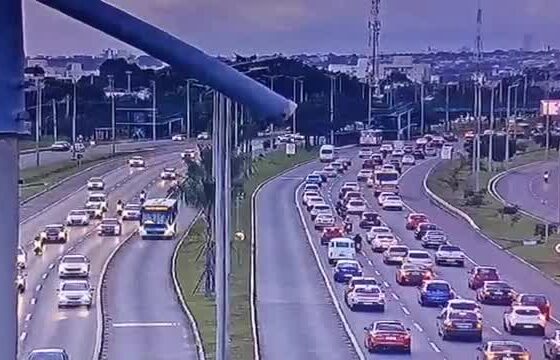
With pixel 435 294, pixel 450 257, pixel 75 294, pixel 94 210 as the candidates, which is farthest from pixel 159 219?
pixel 75 294

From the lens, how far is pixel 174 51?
715mm

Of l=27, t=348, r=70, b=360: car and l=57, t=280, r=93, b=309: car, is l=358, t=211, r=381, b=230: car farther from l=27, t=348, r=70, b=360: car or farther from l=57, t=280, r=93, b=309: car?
l=27, t=348, r=70, b=360: car

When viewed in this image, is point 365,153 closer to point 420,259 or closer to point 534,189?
point 534,189

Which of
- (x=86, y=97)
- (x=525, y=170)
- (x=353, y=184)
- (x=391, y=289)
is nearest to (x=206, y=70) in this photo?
(x=391, y=289)

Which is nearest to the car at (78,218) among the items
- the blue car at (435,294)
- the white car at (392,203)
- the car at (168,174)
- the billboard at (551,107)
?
the car at (168,174)

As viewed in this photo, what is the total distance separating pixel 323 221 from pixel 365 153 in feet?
21.7

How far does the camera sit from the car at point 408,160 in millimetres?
20862

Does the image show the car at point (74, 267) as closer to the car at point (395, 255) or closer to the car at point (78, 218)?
the car at point (395, 255)

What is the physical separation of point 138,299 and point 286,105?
7325 millimetres

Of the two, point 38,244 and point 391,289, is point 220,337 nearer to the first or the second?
point 391,289

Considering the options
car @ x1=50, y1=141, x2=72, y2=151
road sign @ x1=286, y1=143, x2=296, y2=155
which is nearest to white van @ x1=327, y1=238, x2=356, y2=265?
road sign @ x1=286, y1=143, x2=296, y2=155

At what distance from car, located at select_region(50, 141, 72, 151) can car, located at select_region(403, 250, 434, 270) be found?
2.99m

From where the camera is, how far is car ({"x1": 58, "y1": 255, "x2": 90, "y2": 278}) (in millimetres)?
9125

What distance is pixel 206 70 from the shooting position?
2.37 feet
